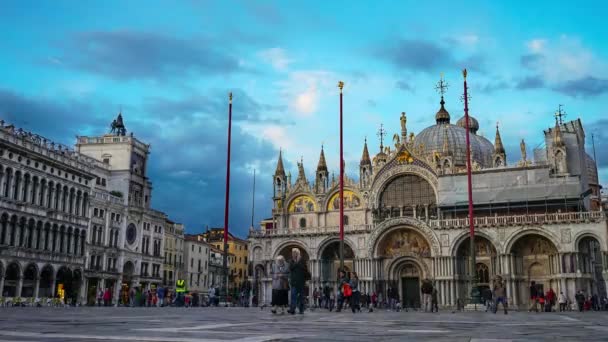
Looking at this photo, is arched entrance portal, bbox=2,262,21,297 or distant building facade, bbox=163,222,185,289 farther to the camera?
distant building facade, bbox=163,222,185,289

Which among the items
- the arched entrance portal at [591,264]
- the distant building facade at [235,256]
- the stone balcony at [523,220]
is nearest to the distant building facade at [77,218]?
the distant building facade at [235,256]

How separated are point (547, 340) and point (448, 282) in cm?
4214

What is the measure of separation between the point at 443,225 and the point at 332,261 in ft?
36.3

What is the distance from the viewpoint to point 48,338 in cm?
579

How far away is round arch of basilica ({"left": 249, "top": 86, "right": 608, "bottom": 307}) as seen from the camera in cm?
4556

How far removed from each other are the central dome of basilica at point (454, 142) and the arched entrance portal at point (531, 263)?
13431mm

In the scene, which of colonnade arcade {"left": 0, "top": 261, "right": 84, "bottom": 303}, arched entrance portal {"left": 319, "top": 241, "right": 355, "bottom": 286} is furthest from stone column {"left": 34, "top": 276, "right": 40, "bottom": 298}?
arched entrance portal {"left": 319, "top": 241, "right": 355, "bottom": 286}

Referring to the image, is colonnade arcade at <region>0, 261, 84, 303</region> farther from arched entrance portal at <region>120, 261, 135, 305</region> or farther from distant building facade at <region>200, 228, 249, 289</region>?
distant building facade at <region>200, 228, 249, 289</region>

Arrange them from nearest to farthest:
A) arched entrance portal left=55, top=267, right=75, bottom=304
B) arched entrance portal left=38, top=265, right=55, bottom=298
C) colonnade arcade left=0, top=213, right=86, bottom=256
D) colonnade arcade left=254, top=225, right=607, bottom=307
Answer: colonnade arcade left=0, top=213, right=86, bottom=256, colonnade arcade left=254, top=225, right=607, bottom=307, arched entrance portal left=38, top=265, right=55, bottom=298, arched entrance portal left=55, top=267, right=75, bottom=304

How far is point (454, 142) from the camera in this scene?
6212 cm

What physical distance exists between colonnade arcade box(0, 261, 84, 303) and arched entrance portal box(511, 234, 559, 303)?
33.2 m

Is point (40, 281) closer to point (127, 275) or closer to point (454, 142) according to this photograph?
point (127, 275)

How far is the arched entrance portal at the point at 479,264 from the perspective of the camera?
47938 mm

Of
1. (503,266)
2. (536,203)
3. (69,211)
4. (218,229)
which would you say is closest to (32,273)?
(69,211)
